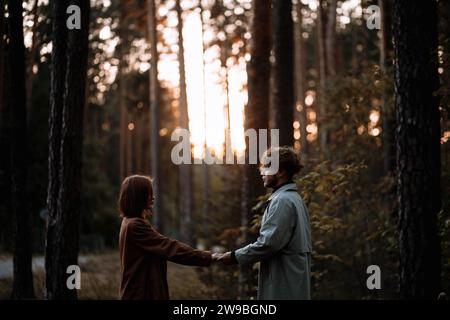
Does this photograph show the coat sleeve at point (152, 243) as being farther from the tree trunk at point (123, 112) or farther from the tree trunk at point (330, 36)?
the tree trunk at point (123, 112)

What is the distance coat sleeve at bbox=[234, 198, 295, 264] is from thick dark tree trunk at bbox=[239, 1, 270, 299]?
563cm

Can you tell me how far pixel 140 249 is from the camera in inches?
209

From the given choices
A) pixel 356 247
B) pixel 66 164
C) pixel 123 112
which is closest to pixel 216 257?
pixel 66 164

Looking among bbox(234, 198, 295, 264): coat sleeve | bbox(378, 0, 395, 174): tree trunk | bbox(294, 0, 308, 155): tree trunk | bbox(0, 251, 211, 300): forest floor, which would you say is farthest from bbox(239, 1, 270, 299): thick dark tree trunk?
bbox(294, 0, 308, 155): tree trunk

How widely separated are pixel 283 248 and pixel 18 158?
270 inches

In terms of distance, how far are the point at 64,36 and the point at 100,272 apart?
30.2 feet

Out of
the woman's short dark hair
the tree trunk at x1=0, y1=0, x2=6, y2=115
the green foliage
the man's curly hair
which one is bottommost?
the green foliage

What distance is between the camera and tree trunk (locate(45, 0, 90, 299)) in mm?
8656

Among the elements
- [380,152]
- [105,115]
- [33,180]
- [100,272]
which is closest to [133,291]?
[380,152]

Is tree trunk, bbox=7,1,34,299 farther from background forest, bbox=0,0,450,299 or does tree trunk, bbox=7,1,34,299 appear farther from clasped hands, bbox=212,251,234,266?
clasped hands, bbox=212,251,234,266

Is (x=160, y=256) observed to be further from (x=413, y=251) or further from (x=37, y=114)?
(x=37, y=114)

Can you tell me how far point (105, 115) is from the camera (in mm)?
43875

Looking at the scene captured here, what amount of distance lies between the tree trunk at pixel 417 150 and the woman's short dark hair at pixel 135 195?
8.67ft

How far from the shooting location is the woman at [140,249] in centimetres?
527
